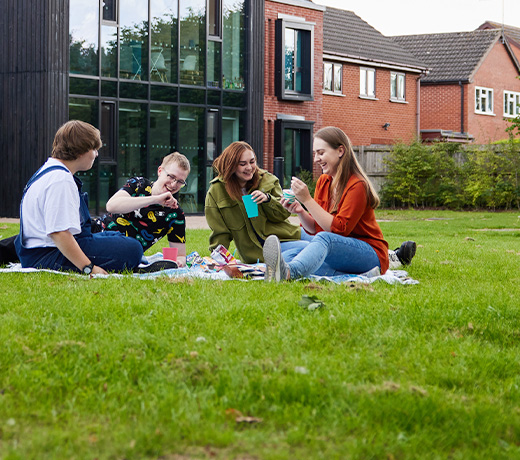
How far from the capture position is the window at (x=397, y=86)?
1186 inches

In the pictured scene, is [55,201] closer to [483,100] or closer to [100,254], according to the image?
[100,254]

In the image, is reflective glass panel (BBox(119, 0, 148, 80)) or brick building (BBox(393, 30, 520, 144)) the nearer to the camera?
reflective glass panel (BBox(119, 0, 148, 80))

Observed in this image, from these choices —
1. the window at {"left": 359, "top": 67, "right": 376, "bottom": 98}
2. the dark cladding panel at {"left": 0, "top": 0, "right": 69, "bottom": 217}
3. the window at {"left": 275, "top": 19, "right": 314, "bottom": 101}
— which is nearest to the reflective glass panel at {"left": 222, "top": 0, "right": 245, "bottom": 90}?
the window at {"left": 275, "top": 19, "right": 314, "bottom": 101}

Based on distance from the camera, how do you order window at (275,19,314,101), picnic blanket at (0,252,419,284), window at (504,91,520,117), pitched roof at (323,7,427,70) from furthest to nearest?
window at (504,91,520,117), pitched roof at (323,7,427,70), window at (275,19,314,101), picnic blanket at (0,252,419,284)

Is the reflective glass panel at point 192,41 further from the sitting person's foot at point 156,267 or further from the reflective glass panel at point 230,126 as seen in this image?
the sitting person's foot at point 156,267

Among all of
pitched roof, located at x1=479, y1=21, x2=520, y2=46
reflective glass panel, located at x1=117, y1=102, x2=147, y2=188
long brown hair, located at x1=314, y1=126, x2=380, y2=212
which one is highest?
pitched roof, located at x1=479, y1=21, x2=520, y2=46

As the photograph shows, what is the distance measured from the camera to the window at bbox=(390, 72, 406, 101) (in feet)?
98.9

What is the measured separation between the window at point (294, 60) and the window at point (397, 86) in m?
7.11

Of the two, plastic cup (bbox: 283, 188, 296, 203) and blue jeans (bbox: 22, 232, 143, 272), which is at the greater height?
plastic cup (bbox: 283, 188, 296, 203)

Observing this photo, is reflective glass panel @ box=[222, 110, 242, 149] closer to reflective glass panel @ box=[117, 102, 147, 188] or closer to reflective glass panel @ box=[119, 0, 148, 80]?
reflective glass panel @ box=[117, 102, 147, 188]

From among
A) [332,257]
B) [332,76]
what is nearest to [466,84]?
[332,76]

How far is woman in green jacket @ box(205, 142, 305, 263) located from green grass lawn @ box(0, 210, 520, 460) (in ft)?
5.63

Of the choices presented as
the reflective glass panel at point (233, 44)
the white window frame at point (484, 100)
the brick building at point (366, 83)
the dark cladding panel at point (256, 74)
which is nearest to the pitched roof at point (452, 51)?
the white window frame at point (484, 100)

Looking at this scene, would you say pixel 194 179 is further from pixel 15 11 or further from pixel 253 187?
pixel 253 187
